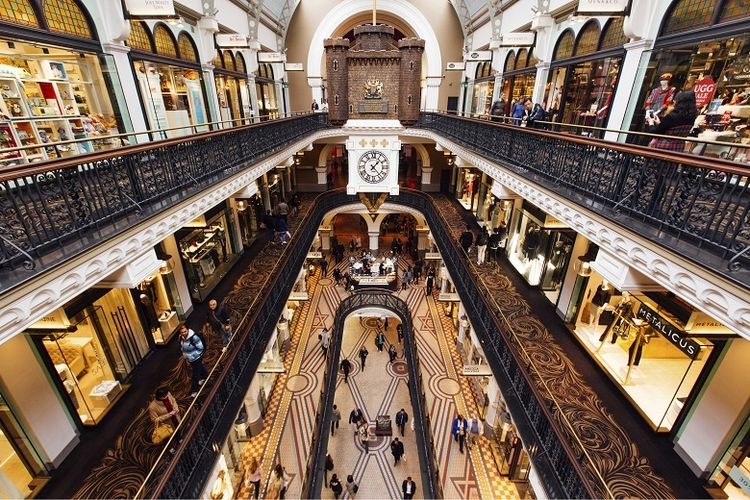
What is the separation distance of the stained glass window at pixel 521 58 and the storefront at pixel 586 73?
2.02m

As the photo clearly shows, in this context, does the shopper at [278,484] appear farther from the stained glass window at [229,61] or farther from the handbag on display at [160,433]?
the stained glass window at [229,61]

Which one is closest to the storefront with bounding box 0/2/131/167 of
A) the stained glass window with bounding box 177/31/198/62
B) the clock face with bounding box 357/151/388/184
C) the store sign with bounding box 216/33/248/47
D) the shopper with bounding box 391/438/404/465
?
the stained glass window with bounding box 177/31/198/62

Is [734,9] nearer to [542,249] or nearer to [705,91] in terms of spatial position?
[705,91]

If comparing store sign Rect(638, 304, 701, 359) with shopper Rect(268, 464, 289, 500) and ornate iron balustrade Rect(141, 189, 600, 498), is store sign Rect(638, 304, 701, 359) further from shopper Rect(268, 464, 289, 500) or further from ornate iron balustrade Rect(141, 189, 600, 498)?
shopper Rect(268, 464, 289, 500)

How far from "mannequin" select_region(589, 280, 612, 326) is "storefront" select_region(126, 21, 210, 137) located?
848 centimetres

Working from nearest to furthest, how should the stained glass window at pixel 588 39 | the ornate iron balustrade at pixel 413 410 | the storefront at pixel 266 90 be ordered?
the ornate iron balustrade at pixel 413 410 < the stained glass window at pixel 588 39 < the storefront at pixel 266 90

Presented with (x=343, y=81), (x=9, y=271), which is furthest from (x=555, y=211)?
(x=343, y=81)

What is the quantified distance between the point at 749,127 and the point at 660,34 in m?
2.39

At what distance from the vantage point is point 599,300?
6672 millimetres

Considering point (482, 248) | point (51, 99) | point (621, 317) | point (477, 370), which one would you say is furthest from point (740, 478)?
point (51, 99)

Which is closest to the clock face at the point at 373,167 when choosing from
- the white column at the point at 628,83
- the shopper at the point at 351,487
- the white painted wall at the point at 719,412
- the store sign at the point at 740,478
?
the white column at the point at 628,83

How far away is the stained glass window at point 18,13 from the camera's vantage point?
4554mm

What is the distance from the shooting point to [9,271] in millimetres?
2725

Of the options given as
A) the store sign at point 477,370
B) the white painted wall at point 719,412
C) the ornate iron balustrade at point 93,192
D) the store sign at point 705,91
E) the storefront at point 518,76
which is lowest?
the store sign at point 477,370
